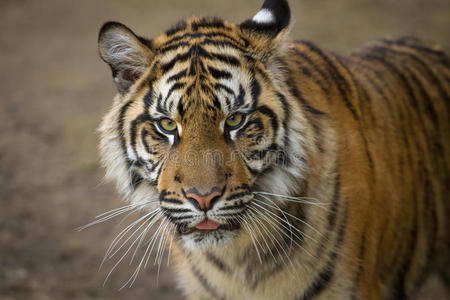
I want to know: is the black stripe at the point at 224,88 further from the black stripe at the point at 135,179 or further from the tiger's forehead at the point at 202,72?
the black stripe at the point at 135,179

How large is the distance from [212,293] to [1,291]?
1880 millimetres

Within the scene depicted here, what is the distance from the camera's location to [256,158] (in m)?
1.90

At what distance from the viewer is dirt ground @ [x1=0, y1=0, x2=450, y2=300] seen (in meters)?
3.66

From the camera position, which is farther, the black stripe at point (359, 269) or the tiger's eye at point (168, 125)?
the black stripe at point (359, 269)

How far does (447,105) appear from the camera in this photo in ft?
9.20

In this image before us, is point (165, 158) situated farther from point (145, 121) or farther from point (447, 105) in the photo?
point (447, 105)

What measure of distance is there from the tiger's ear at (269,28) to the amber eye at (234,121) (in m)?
0.28

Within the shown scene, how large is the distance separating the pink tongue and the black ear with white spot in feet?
2.54

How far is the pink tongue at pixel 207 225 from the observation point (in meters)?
1.86

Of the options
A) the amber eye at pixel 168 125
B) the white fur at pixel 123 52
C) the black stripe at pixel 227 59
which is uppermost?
the white fur at pixel 123 52

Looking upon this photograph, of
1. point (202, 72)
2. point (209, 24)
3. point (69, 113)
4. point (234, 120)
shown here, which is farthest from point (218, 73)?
point (69, 113)

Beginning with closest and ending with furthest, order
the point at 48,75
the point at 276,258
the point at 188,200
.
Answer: the point at 188,200 → the point at 276,258 → the point at 48,75

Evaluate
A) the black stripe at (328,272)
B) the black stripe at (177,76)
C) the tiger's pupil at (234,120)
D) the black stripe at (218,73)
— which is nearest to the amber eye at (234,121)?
the tiger's pupil at (234,120)

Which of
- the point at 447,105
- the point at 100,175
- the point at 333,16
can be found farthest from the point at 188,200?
the point at 333,16
